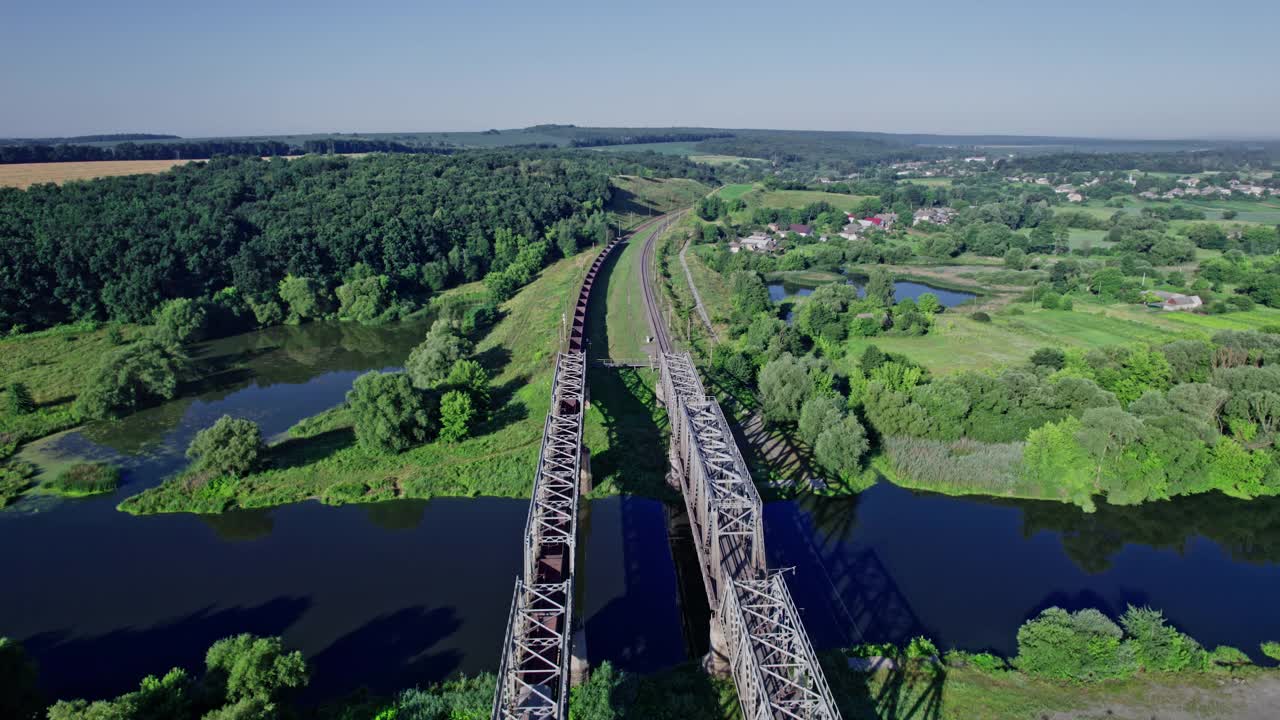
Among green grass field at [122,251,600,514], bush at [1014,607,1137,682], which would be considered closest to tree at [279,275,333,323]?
green grass field at [122,251,600,514]

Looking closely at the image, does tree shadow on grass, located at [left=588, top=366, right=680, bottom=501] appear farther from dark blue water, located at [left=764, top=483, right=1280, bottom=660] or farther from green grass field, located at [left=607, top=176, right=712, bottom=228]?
green grass field, located at [left=607, top=176, right=712, bottom=228]

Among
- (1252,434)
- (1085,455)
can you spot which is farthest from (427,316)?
(1252,434)

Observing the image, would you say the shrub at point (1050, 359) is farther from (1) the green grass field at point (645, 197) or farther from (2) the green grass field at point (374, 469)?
(1) the green grass field at point (645, 197)

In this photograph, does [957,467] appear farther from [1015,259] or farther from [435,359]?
[1015,259]

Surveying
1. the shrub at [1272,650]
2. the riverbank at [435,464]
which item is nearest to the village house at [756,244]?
the riverbank at [435,464]

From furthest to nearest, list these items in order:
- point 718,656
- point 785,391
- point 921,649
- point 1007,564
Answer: point 785,391, point 1007,564, point 921,649, point 718,656

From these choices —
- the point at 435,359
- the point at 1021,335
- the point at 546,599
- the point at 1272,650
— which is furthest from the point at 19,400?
the point at 1021,335
